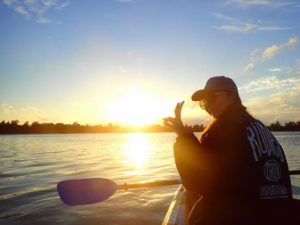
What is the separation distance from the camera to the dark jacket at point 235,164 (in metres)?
3.85

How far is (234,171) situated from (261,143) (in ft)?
1.59

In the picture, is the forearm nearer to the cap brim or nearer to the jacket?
the jacket

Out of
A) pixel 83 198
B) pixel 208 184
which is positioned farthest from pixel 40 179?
pixel 208 184

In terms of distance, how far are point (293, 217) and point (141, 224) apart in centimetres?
688

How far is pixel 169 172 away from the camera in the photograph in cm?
2292

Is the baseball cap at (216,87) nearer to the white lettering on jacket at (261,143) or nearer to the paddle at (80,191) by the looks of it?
the white lettering on jacket at (261,143)

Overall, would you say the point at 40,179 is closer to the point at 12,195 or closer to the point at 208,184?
the point at 12,195

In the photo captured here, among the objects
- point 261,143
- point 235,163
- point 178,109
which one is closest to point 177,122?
point 178,109

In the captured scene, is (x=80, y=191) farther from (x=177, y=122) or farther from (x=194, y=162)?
(x=194, y=162)

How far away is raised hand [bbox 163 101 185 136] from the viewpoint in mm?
4420

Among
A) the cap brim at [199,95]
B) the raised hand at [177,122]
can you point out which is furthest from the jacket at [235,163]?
the cap brim at [199,95]

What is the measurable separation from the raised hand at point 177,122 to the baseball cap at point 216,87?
258mm

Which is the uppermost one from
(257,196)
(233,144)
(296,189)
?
(233,144)

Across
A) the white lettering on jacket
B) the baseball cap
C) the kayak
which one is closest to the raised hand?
the baseball cap
